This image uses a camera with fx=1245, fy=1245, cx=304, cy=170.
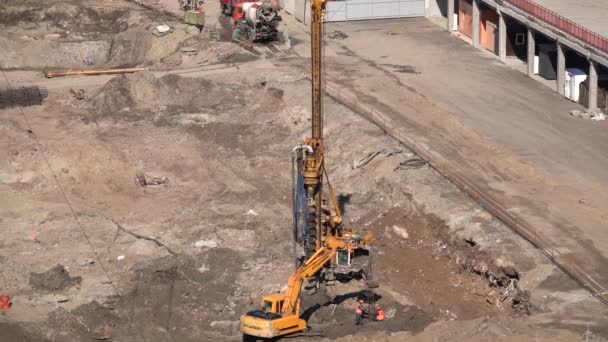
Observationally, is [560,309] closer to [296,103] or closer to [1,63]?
[296,103]

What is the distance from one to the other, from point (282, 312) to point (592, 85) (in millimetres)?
26788

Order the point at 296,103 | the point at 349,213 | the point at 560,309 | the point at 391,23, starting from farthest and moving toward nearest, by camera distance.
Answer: the point at 391,23 → the point at 296,103 → the point at 349,213 → the point at 560,309

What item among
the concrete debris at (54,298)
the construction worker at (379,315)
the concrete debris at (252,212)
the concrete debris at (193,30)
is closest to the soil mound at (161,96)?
the concrete debris at (193,30)

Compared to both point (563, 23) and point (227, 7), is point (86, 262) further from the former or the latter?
point (227, 7)

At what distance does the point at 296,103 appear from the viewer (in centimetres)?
6366

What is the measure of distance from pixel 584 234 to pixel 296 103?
21.4 metres

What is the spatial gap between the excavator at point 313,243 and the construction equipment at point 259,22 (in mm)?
30322

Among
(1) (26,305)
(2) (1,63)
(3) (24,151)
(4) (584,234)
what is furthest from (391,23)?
(1) (26,305)

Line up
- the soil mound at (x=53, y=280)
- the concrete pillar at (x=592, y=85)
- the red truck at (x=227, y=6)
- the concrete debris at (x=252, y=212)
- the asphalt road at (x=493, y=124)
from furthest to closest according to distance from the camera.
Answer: the red truck at (x=227, y=6) < the concrete pillar at (x=592, y=85) < the concrete debris at (x=252, y=212) < the asphalt road at (x=493, y=124) < the soil mound at (x=53, y=280)

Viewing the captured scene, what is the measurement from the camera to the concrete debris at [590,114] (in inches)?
2371

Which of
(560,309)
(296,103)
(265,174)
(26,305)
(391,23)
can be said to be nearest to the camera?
(560,309)

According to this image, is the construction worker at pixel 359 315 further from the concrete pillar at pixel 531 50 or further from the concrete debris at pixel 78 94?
the concrete debris at pixel 78 94

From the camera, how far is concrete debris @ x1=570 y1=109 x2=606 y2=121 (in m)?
60.2

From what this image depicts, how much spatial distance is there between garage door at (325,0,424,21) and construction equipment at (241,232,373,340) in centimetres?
4009
